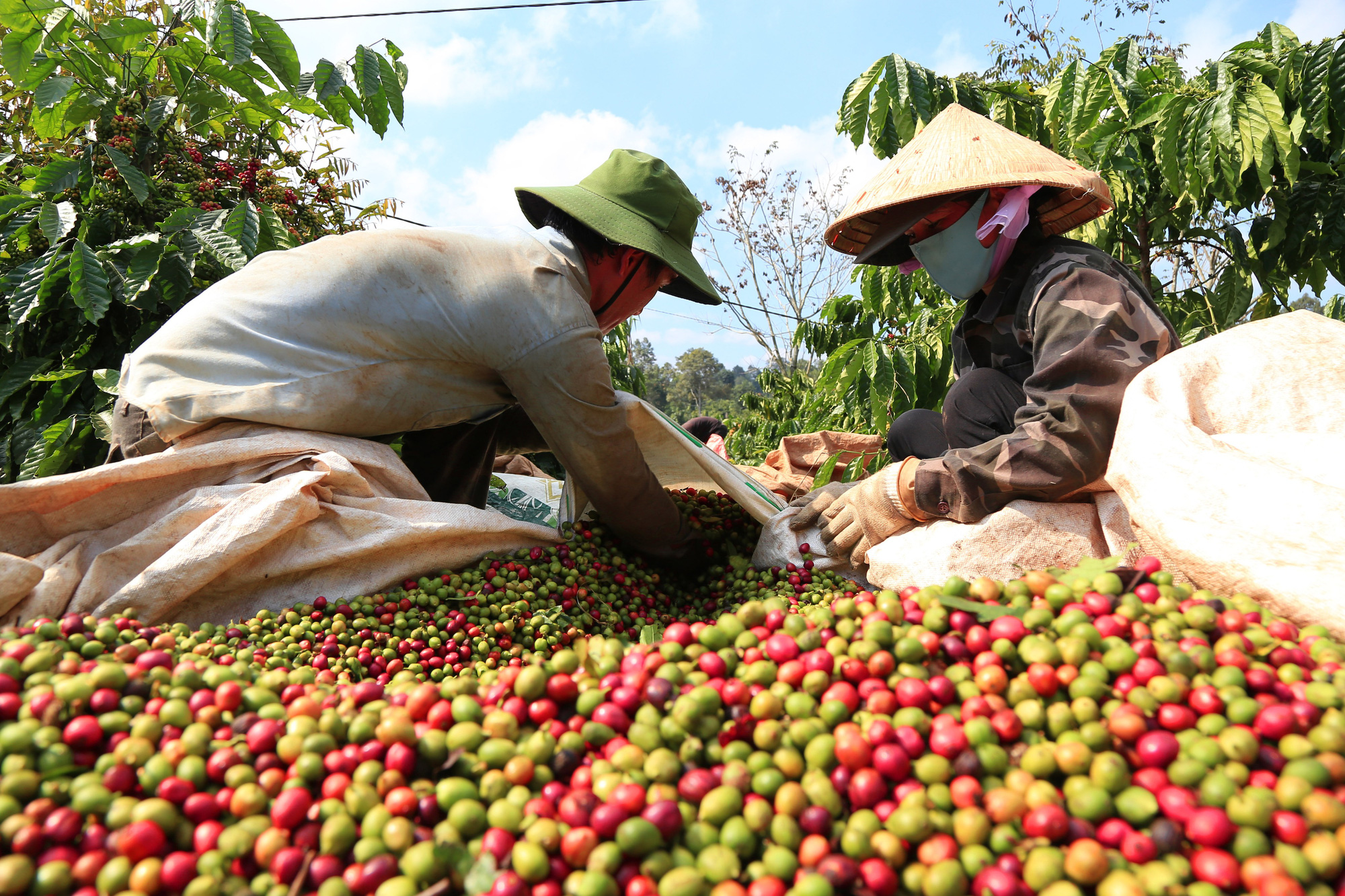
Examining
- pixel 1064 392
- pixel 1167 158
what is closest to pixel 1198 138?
pixel 1167 158

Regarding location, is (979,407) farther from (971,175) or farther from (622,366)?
(622,366)

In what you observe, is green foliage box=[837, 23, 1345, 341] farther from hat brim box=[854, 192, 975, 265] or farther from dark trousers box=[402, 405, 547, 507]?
dark trousers box=[402, 405, 547, 507]

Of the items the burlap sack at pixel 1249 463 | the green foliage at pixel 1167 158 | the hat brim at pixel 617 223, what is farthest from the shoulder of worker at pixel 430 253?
the green foliage at pixel 1167 158

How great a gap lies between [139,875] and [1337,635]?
1.85 m

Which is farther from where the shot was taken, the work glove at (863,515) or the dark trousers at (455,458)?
the dark trousers at (455,458)

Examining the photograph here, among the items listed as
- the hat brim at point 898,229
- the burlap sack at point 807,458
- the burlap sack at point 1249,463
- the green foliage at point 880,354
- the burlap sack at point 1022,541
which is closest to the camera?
the burlap sack at point 1249,463

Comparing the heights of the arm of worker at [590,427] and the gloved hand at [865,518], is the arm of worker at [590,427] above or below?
above

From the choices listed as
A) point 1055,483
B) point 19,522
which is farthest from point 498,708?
point 19,522

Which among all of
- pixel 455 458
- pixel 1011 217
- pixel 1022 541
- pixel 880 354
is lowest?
pixel 1022 541

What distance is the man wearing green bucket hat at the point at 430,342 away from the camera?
7.21ft

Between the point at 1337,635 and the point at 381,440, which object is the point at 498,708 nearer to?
the point at 1337,635

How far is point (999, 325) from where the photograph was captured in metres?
2.50

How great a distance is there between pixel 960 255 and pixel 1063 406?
0.72m

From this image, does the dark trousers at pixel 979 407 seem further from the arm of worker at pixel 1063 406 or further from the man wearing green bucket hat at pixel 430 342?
the man wearing green bucket hat at pixel 430 342
